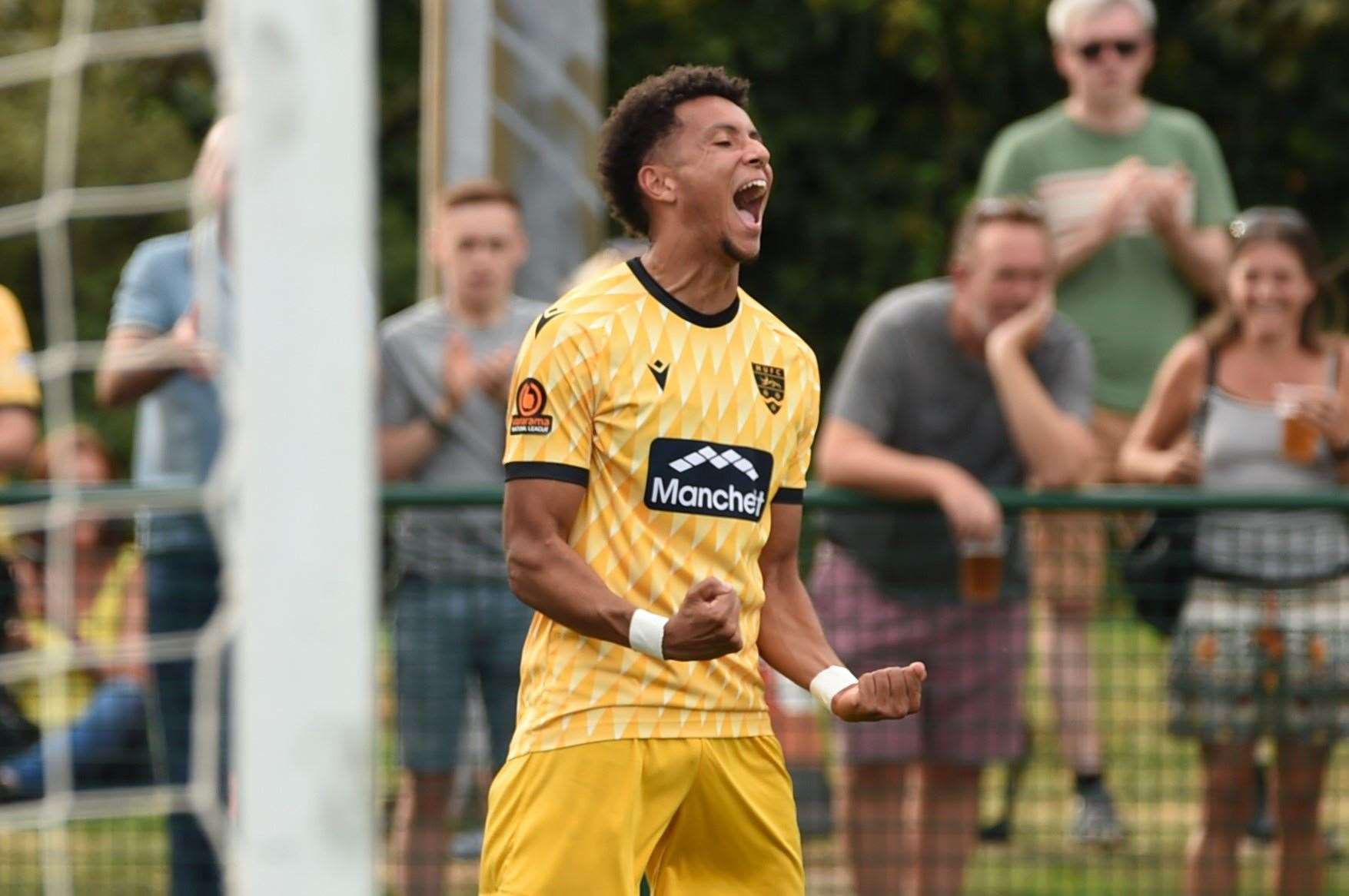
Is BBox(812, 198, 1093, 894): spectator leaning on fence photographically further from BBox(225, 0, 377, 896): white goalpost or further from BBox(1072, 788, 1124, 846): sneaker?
BBox(225, 0, 377, 896): white goalpost

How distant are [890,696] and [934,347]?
2625mm

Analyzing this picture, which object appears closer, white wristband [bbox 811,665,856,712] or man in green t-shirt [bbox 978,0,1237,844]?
white wristband [bbox 811,665,856,712]

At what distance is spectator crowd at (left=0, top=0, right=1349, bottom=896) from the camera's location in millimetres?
6309

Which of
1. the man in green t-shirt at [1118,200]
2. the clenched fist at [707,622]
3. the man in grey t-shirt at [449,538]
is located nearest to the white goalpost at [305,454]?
the clenched fist at [707,622]

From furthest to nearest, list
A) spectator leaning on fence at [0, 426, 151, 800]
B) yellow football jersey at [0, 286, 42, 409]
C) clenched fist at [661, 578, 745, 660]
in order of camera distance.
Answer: spectator leaning on fence at [0, 426, 151, 800]
yellow football jersey at [0, 286, 42, 409]
clenched fist at [661, 578, 745, 660]

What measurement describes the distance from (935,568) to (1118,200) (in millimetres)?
1430

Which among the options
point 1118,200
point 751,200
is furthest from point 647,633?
point 1118,200

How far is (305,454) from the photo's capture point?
3248 mm

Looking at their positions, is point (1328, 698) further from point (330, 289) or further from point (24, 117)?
point (24, 117)

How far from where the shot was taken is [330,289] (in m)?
3.26

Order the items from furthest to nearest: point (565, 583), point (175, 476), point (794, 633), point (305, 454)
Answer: point (175, 476)
point (794, 633)
point (565, 583)
point (305, 454)

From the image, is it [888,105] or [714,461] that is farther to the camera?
[888,105]

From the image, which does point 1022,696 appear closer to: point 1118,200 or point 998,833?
point 998,833

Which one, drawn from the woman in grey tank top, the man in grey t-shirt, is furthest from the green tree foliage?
the man in grey t-shirt
